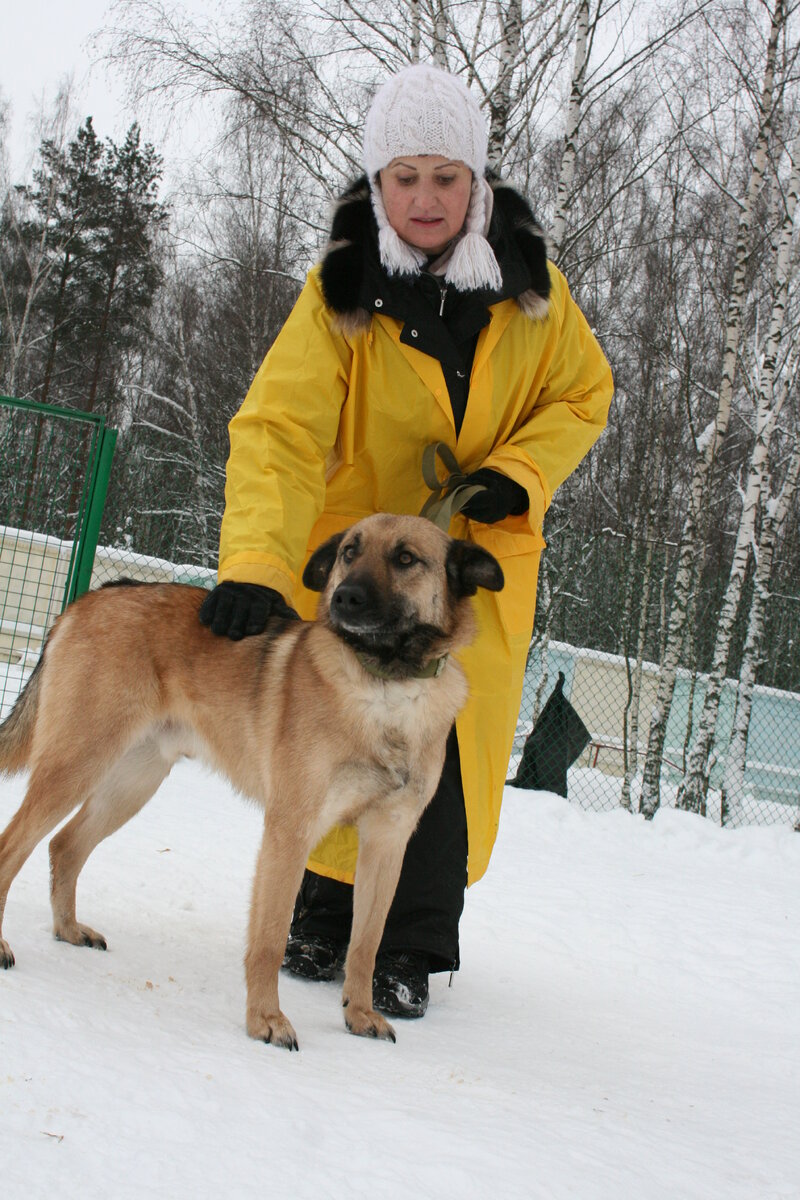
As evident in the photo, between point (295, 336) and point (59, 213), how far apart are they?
72.0 feet

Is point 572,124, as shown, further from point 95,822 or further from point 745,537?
point 95,822

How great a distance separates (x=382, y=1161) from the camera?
1.56 meters

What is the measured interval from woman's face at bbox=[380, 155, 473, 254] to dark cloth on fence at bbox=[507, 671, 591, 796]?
4.84 m

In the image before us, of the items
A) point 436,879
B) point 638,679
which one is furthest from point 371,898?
point 638,679

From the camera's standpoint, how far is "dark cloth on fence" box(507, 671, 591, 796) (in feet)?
24.1

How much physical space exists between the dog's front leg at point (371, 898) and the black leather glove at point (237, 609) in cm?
58

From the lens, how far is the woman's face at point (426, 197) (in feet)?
9.30

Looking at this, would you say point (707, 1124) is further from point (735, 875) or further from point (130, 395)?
point (130, 395)

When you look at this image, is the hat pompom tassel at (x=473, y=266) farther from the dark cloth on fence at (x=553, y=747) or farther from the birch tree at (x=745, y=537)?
the birch tree at (x=745, y=537)

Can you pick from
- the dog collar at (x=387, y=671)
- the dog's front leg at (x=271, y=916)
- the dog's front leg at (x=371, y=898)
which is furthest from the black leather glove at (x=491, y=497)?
the dog's front leg at (x=271, y=916)

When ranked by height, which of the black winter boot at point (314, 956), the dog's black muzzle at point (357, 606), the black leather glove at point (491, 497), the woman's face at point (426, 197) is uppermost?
the woman's face at point (426, 197)

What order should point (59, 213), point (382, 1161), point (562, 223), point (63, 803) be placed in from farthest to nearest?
point (59, 213) → point (562, 223) → point (63, 803) → point (382, 1161)

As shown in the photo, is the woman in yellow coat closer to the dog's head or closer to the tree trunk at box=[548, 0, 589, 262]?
the dog's head

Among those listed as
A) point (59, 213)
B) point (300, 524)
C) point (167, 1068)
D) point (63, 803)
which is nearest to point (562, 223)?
point (300, 524)
